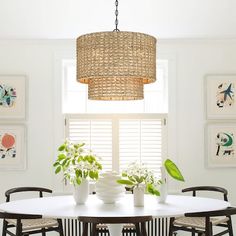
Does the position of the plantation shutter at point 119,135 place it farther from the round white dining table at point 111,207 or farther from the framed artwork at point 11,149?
the round white dining table at point 111,207

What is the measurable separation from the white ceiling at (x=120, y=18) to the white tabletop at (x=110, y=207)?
1848 mm

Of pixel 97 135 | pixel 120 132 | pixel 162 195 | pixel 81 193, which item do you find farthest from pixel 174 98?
pixel 81 193

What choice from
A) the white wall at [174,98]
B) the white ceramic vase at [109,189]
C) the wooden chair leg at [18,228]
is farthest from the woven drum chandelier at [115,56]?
the white wall at [174,98]

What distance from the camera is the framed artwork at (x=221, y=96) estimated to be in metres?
5.16

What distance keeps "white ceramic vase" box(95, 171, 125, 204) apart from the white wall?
1.56 meters

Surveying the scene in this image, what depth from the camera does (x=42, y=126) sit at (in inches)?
204

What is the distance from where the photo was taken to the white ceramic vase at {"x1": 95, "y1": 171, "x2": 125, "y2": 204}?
3.69 metres

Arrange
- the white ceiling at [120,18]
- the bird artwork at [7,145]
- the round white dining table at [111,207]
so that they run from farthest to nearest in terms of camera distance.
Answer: the bird artwork at [7,145], the white ceiling at [120,18], the round white dining table at [111,207]

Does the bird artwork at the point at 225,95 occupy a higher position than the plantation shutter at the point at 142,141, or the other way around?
the bird artwork at the point at 225,95

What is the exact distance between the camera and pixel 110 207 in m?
3.52

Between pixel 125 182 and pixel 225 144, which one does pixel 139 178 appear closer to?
pixel 125 182

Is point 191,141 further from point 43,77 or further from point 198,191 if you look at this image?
point 43,77

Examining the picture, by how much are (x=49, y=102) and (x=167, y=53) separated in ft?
4.49

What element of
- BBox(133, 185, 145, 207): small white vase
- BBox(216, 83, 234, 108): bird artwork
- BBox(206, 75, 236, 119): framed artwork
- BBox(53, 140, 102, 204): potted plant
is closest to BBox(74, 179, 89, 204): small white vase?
BBox(53, 140, 102, 204): potted plant
